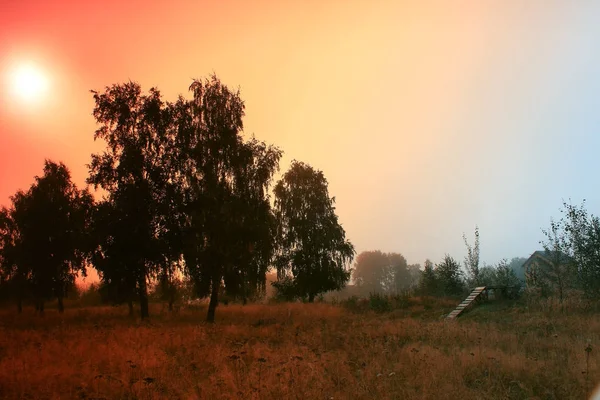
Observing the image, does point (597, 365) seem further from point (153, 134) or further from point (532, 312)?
point (153, 134)

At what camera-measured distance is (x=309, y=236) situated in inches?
1650

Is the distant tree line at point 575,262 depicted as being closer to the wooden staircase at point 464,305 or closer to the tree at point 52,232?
the wooden staircase at point 464,305

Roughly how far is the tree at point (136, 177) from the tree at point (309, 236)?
17.8m

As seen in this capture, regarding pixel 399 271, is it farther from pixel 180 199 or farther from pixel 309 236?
pixel 180 199

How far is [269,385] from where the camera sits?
7.85m

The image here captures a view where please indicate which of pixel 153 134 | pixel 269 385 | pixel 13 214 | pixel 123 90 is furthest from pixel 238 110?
pixel 13 214

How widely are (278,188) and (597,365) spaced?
117 feet

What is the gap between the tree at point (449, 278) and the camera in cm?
3900

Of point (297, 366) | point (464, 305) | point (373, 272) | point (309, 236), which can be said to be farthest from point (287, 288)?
point (373, 272)

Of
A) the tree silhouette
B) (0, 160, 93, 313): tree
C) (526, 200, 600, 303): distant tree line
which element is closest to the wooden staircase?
(526, 200, 600, 303): distant tree line

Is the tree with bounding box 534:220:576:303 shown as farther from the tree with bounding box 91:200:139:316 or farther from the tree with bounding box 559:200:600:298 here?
the tree with bounding box 91:200:139:316

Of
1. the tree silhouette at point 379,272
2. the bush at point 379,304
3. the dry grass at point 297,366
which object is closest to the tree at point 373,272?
the tree silhouette at point 379,272

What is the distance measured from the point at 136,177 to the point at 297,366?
1909 cm

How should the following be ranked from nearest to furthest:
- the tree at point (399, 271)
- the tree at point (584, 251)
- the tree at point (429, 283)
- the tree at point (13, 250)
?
the tree at point (584, 251) → the tree at point (13, 250) → the tree at point (429, 283) → the tree at point (399, 271)
